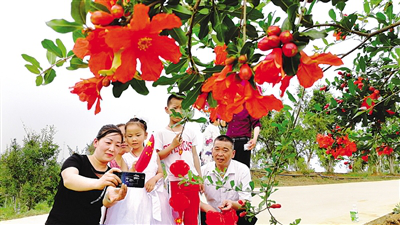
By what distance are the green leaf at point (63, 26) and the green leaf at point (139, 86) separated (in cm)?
15

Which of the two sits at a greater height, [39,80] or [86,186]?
[39,80]

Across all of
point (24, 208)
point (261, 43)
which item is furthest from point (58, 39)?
point (24, 208)

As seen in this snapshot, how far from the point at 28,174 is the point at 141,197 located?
655 cm

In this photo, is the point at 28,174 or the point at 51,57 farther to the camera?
the point at 28,174

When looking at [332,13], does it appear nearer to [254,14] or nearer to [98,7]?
[254,14]

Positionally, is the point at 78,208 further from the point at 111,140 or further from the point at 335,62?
the point at 335,62

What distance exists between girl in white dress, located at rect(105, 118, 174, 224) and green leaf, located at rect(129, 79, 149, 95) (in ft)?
6.74

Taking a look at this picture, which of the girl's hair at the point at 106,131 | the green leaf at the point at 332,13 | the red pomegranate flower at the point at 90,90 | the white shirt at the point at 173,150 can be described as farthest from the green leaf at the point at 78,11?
the white shirt at the point at 173,150

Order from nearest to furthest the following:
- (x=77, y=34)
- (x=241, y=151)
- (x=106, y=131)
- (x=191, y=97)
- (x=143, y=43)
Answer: (x=143, y=43), (x=77, y=34), (x=191, y=97), (x=106, y=131), (x=241, y=151)

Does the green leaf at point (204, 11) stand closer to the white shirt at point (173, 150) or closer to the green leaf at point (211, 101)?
the green leaf at point (211, 101)

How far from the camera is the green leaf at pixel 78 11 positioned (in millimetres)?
558

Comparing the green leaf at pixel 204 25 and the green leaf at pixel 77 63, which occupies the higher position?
the green leaf at pixel 204 25

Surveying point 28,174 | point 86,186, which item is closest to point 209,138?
point 86,186

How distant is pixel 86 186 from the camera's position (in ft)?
5.76
